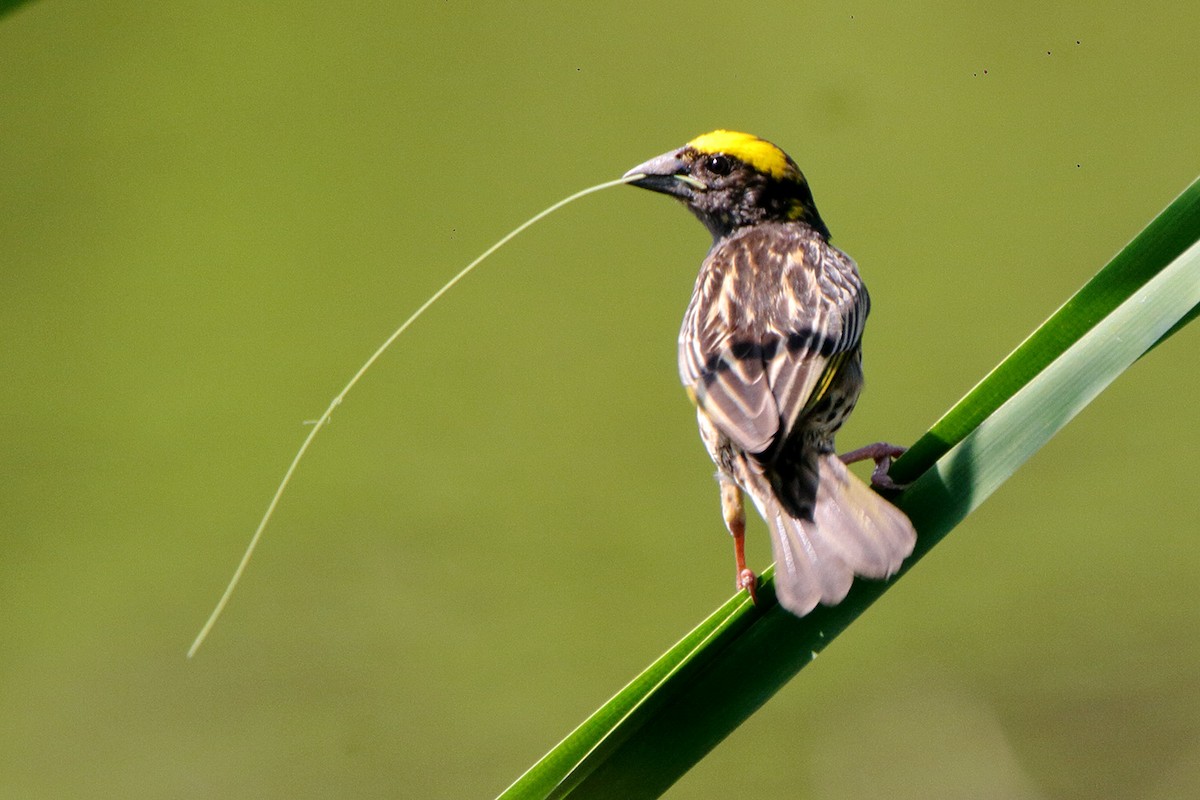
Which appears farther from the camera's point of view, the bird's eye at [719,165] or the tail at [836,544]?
the bird's eye at [719,165]

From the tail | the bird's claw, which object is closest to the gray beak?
the bird's claw

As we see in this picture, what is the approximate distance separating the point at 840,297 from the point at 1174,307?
110 cm

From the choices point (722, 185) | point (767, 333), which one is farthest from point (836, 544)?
point (722, 185)

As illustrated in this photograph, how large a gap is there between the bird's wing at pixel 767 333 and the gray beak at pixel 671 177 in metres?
A: 0.31

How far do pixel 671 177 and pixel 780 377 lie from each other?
3.75ft

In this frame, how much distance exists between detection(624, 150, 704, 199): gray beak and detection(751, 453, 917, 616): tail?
1308mm

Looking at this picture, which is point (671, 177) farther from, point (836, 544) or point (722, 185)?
point (836, 544)

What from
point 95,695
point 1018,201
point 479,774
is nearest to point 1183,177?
point 1018,201

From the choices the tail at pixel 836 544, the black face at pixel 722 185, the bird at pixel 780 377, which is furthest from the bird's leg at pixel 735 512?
the black face at pixel 722 185

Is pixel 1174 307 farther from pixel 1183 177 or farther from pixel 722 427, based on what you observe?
pixel 1183 177

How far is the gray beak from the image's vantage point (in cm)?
345

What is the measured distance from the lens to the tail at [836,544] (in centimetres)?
193

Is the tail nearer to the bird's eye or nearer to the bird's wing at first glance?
the bird's wing

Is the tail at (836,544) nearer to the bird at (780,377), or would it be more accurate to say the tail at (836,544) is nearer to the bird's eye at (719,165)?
the bird at (780,377)
